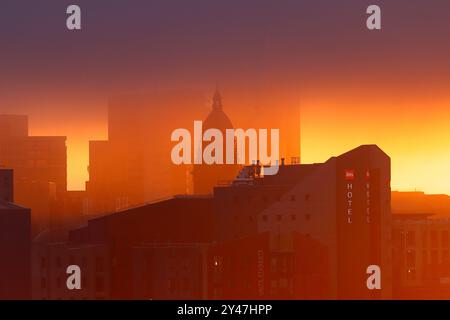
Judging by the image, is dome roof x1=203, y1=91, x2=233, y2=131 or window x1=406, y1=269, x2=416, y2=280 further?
dome roof x1=203, y1=91, x2=233, y2=131

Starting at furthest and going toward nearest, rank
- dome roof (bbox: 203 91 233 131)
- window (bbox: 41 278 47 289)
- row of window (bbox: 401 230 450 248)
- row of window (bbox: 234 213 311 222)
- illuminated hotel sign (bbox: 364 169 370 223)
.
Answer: dome roof (bbox: 203 91 233 131)
row of window (bbox: 401 230 450 248)
illuminated hotel sign (bbox: 364 169 370 223)
row of window (bbox: 234 213 311 222)
window (bbox: 41 278 47 289)

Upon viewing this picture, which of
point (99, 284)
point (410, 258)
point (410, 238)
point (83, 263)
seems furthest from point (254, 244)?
point (410, 238)

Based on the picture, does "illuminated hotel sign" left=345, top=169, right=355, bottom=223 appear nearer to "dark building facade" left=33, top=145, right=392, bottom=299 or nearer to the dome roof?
"dark building facade" left=33, top=145, right=392, bottom=299

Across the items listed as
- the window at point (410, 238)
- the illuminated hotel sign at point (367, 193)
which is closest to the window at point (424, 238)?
the window at point (410, 238)

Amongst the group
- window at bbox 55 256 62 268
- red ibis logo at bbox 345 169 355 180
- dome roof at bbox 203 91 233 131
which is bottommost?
window at bbox 55 256 62 268

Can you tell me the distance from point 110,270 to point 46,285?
5.66m

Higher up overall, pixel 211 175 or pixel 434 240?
pixel 211 175

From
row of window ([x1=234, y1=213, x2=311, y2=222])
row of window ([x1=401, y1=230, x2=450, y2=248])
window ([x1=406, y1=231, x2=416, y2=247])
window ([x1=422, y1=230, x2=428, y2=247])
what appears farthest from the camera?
window ([x1=422, y1=230, x2=428, y2=247])

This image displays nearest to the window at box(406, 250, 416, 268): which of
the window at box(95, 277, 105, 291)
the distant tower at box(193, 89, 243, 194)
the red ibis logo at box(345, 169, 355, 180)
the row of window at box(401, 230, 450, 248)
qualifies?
the row of window at box(401, 230, 450, 248)

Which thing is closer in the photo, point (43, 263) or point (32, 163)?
point (43, 263)

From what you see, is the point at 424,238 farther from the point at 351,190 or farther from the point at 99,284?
the point at 99,284

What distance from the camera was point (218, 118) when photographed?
16912 cm

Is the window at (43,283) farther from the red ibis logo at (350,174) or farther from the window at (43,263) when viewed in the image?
the red ibis logo at (350,174)
